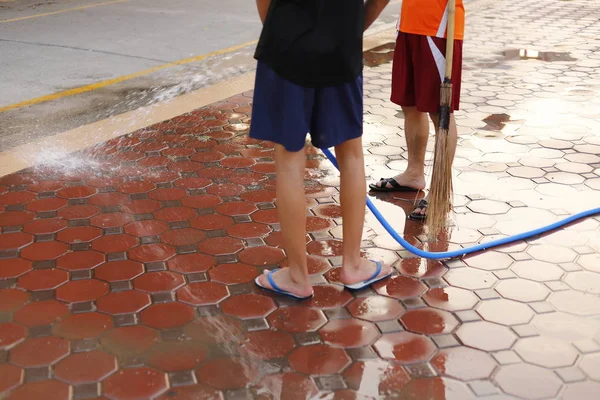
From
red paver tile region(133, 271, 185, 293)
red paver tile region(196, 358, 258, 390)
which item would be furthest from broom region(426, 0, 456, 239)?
red paver tile region(196, 358, 258, 390)

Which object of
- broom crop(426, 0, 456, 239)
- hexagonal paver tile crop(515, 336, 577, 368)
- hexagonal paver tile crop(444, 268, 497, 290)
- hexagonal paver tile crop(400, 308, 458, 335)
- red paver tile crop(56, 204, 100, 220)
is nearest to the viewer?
hexagonal paver tile crop(515, 336, 577, 368)

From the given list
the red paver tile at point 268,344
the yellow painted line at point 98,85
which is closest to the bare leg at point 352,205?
the red paver tile at point 268,344

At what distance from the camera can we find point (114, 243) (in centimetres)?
358

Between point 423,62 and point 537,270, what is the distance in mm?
1198

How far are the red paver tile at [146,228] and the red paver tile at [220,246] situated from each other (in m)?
0.28

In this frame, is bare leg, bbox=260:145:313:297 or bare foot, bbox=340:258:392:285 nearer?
bare leg, bbox=260:145:313:297

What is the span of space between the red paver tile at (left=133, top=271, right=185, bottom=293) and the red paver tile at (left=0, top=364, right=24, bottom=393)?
69 centimetres

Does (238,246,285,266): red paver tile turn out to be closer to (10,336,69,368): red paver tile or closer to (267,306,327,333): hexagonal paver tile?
(267,306,327,333): hexagonal paver tile

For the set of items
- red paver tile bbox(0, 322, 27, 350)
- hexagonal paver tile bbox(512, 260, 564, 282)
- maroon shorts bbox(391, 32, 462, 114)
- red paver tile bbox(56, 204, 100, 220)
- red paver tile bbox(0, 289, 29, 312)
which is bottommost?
hexagonal paver tile bbox(512, 260, 564, 282)

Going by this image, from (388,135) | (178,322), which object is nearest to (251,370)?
(178,322)

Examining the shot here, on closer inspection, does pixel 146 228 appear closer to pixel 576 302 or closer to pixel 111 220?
pixel 111 220

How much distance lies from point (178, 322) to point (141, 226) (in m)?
0.98

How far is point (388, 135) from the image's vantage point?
5246mm

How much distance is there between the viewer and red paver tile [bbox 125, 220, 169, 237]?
3.69 m
